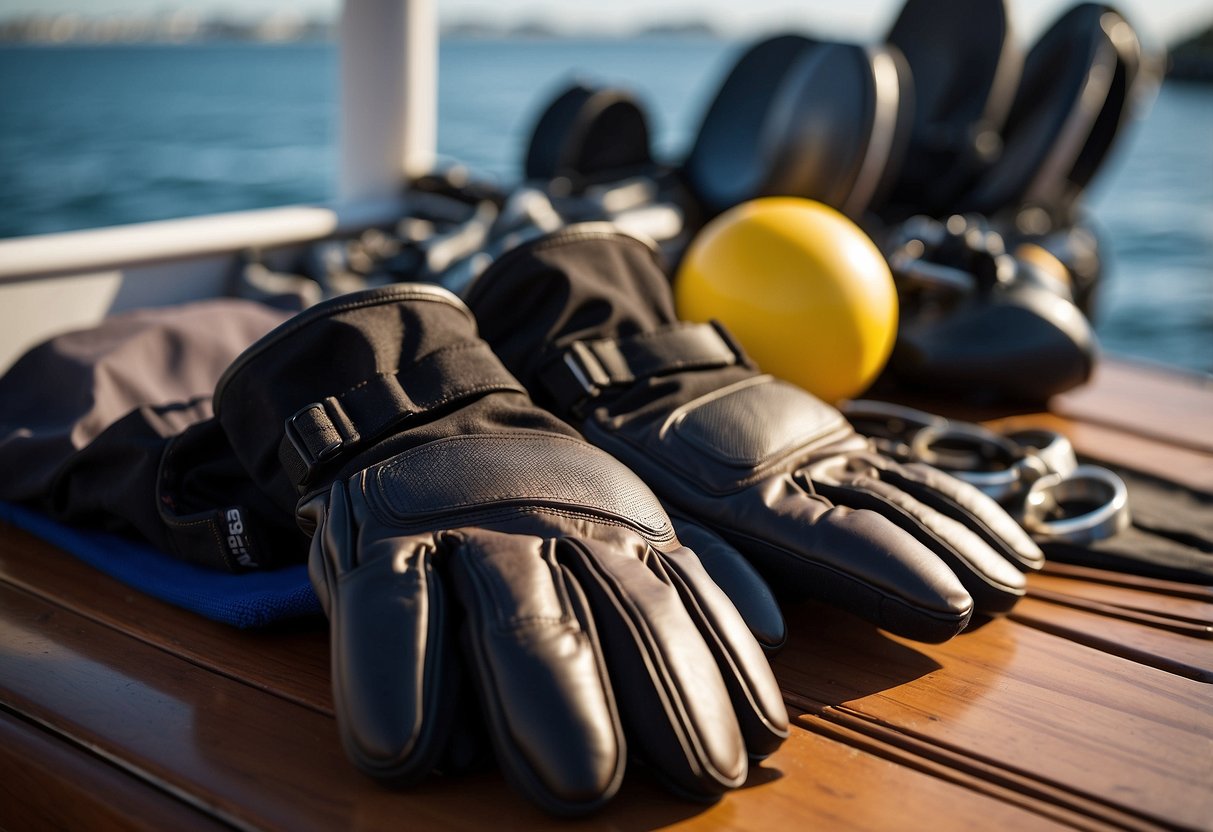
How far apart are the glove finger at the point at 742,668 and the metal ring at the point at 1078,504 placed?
0.72 meters

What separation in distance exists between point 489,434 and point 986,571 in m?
0.63

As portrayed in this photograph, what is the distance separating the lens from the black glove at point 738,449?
120 centimetres

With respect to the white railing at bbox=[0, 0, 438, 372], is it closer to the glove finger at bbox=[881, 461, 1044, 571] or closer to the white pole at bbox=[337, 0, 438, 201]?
the white pole at bbox=[337, 0, 438, 201]

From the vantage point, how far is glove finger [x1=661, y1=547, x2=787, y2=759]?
39.1 inches

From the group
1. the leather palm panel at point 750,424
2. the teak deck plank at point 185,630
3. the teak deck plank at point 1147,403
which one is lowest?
the teak deck plank at point 1147,403

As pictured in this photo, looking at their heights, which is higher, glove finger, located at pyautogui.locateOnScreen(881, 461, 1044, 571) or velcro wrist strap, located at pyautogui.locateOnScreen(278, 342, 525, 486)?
velcro wrist strap, located at pyautogui.locateOnScreen(278, 342, 525, 486)

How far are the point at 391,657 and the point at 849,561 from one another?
1.79 feet

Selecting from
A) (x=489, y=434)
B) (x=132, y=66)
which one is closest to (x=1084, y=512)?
(x=489, y=434)

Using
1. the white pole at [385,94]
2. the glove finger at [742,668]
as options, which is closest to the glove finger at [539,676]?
the glove finger at [742,668]

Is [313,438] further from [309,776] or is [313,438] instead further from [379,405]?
[309,776]

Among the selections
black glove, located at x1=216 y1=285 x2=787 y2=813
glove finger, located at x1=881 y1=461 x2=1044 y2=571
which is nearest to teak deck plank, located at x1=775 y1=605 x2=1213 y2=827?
glove finger, located at x1=881 y1=461 x2=1044 y2=571

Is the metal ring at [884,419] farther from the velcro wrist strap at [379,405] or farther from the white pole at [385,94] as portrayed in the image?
the white pole at [385,94]

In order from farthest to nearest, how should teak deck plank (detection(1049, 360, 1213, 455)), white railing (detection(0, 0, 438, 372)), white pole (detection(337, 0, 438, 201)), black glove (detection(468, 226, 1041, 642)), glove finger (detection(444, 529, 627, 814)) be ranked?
white pole (detection(337, 0, 438, 201)), teak deck plank (detection(1049, 360, 1213, 455)), white railing (detection(0, 0, 438, 372)), black glove (detection(468, 226, 1041, 642)), glove finger (detection(444, 529, 627, 814))

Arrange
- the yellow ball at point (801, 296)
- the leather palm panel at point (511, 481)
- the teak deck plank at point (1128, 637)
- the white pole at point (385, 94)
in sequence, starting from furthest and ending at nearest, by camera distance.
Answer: the white pole at point (385, 94) < the yellow ball at point (801, 296) < the teak deck plank at point (1128, 637) < the leather palm panel at point (511, 481)
